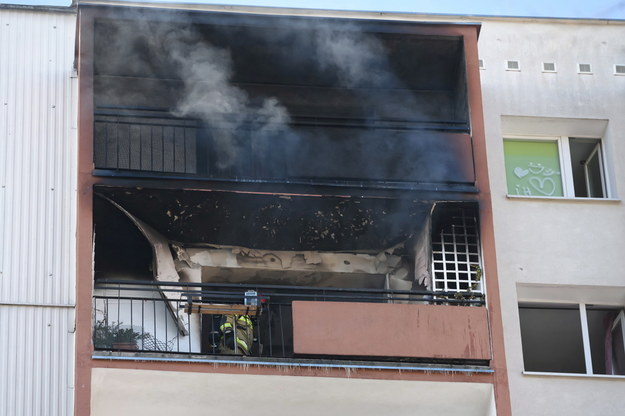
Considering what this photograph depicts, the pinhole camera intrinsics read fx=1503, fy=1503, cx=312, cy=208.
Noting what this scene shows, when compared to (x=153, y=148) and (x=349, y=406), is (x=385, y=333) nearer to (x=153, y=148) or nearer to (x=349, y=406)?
(x=349, y=406)

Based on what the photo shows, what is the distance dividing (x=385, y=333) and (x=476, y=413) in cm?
149

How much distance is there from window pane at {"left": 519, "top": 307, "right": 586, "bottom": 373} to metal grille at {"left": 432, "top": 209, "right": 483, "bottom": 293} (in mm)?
975

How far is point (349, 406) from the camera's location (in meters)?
18.4

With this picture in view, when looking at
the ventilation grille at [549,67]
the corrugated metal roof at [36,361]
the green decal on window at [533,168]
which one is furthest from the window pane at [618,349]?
the corrugated metal roof at [36,361]

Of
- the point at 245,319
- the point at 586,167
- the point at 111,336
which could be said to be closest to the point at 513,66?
the point at 586,167

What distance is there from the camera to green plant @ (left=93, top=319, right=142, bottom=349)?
18.7 m

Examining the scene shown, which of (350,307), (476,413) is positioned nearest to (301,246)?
(350,307)

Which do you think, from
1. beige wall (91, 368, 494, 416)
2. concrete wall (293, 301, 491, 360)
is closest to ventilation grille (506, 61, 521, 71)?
concrete wall (293, 301, 491, 360)

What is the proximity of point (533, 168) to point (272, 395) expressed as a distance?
5.47 m

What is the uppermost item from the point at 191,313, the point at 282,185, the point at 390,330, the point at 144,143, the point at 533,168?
the point at 144,143

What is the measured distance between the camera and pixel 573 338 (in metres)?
20.0

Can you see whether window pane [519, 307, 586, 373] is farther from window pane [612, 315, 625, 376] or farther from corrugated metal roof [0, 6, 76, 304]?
corrugated metal roof [0, 6, 76, 304]

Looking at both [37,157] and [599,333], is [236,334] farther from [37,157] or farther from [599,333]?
[599,333]

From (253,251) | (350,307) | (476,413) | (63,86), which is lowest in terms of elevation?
(476,413)
